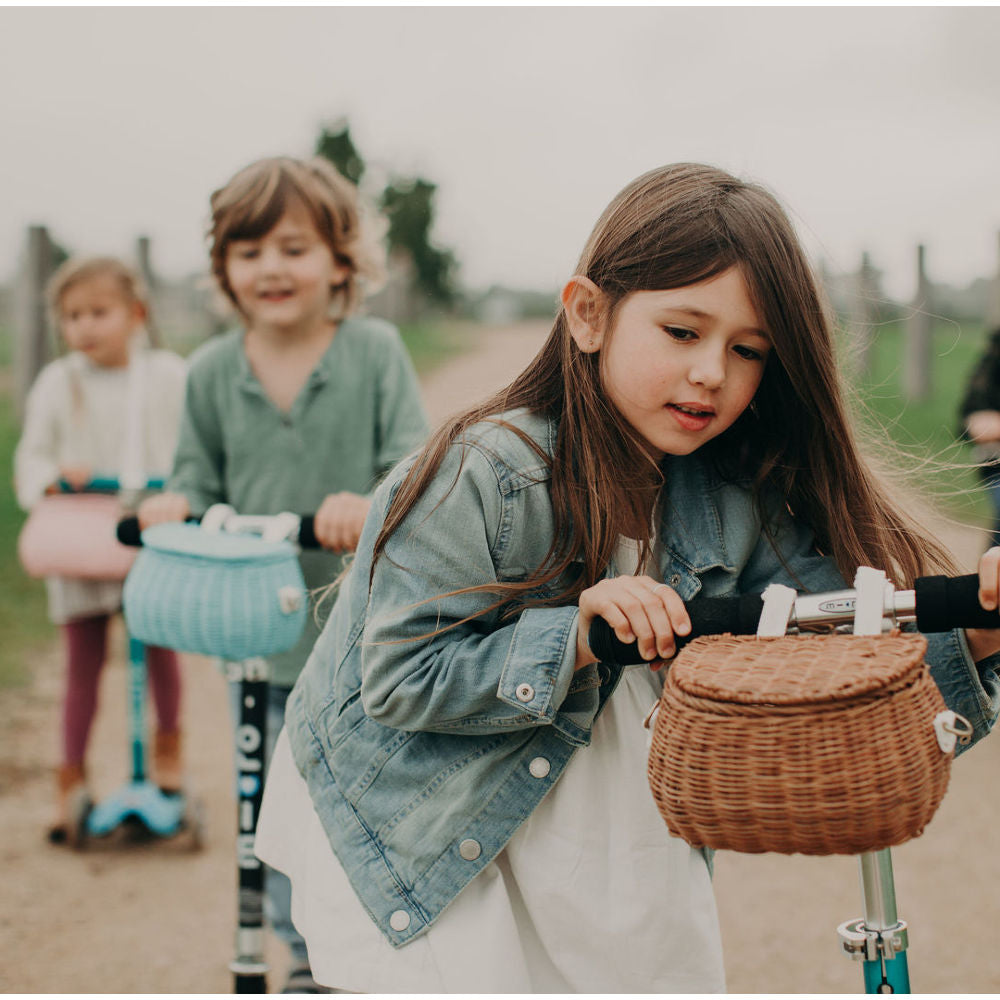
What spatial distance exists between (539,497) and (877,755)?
0.67 meters

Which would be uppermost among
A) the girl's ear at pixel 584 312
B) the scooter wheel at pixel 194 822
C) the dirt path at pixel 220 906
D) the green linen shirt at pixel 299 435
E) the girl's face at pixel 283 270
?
the girl's face at pixel 283 270

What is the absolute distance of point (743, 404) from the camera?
5.76 ft

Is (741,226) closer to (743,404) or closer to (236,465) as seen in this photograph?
(743,404)

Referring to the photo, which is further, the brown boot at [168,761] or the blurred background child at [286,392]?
the brown boot at [168,761]

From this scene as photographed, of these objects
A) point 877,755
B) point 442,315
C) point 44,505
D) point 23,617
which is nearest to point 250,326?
point 44,505

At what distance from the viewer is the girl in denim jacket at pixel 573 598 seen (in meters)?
1.71

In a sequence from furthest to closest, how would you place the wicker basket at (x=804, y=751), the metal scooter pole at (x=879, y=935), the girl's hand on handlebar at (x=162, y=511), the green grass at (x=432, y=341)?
the green grass at (x=432, y=341) → the girl's hand on handlebar at (x=162, y=511) → the metal scooter pole at (x=879, y=935) → the wicker basket at (x=804, y=751)

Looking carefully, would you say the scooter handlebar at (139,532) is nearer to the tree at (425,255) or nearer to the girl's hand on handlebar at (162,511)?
the girl's hand on handlebar at (162,511)

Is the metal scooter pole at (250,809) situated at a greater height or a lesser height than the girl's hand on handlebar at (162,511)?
lesser

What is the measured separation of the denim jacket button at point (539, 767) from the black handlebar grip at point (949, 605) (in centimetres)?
58

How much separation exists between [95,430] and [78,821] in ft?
4.49

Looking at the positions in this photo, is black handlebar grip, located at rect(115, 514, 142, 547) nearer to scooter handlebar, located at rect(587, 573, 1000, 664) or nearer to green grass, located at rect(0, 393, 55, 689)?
scooter handlebar, located at rect(587, 573, 1000, 664)

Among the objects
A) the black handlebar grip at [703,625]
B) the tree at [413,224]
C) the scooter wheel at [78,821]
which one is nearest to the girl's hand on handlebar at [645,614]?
the black handlebar grip at [703,625]

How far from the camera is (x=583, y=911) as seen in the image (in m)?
1.79
